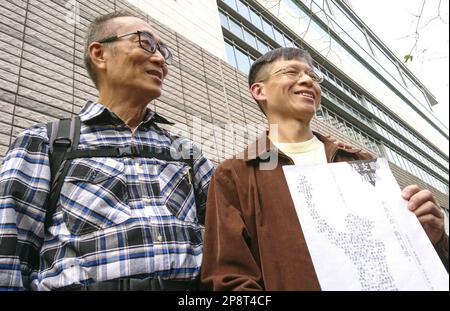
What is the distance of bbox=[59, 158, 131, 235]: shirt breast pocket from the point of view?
116cm

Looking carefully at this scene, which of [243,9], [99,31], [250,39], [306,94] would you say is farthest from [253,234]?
[243,9]

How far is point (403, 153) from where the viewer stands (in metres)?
12.5

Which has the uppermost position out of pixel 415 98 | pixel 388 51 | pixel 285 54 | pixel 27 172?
pixel 388 51

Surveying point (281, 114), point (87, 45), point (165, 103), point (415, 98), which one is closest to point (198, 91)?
point (165, 103)

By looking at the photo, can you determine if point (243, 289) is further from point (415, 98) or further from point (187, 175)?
point (415, 98)

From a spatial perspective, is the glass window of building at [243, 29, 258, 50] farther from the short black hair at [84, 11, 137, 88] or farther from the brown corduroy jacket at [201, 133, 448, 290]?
the brown corduroy jacket at [201, 133, 448, 290]

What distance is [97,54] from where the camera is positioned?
172 cm

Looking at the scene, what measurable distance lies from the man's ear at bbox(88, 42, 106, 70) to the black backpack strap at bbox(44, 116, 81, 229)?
1.42 ft

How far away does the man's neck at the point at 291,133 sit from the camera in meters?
1.54

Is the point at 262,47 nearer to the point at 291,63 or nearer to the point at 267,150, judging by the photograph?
the point at 291,63

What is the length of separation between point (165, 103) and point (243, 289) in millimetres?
2512

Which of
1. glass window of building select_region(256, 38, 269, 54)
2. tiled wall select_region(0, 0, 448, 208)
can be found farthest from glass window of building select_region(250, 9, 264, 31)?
tiled wall select_region(0, 0, 448, 208)

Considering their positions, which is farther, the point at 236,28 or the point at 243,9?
the point at 243,9

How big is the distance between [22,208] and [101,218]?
28 centimetres
